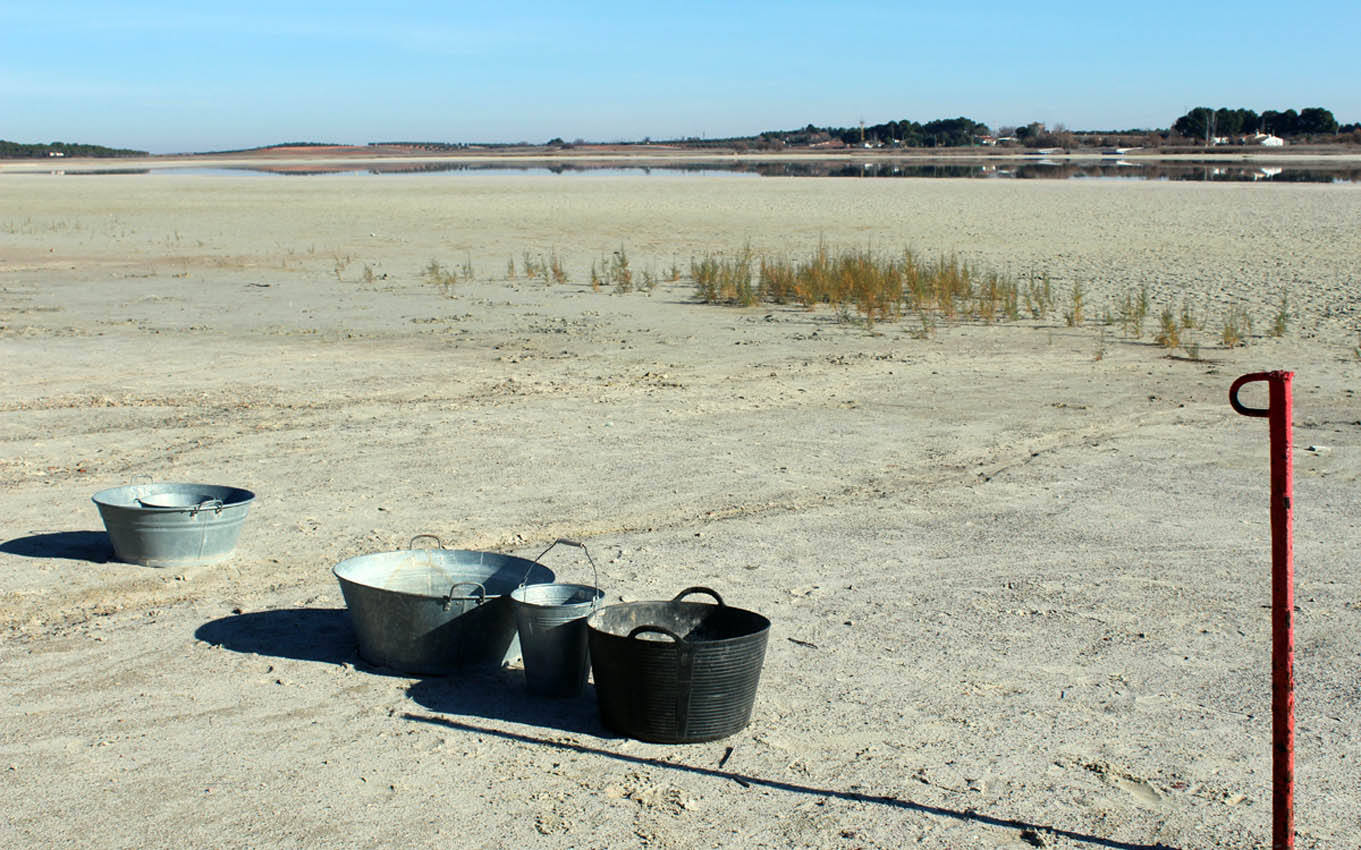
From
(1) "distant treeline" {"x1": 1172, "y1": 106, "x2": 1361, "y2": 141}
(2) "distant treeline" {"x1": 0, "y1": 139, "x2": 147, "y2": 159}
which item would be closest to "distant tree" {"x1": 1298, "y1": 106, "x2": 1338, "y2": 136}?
(1) "distant treeline" {"x1": 1172, "y1": 106, "x2": 1361, "y2": 141}

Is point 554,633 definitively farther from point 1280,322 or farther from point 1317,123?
point 1317,123

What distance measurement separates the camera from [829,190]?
1826 inches

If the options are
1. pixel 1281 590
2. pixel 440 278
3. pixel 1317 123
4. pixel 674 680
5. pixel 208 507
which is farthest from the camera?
pixel 1317 123

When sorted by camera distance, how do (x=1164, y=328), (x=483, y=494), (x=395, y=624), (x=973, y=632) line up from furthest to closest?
(x=1164, y=328) → (x=483, y=494) → (x=973, y=632) → (x=395, y=624)

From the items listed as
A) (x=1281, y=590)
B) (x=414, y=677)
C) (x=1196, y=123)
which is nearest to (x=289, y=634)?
(x=414, y=677)

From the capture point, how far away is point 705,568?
618cm

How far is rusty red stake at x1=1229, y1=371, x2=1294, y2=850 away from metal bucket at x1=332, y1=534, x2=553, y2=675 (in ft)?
8.30

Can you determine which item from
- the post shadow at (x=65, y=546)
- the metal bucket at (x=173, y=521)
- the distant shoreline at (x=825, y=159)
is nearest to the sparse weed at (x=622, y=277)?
the post shadow at (x=65, y=546)

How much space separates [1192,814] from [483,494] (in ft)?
15.1

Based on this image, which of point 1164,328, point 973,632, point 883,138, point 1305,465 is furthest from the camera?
point 883,138

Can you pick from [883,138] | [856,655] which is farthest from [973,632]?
[883,138]

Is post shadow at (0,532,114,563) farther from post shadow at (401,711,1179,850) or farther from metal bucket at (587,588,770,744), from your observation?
metal bucket at (587,588,770,744)

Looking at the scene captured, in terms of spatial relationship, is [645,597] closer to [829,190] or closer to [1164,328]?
[1164,328]

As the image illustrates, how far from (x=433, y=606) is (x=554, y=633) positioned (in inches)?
19.6
